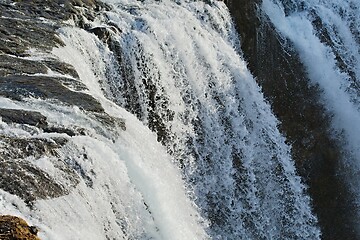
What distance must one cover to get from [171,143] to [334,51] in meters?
6.28

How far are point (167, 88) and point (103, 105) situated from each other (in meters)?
2.25

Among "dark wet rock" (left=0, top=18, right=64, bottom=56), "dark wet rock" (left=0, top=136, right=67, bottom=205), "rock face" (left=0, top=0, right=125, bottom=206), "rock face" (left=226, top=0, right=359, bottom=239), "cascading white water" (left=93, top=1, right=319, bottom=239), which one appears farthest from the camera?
"rock face" (left=226, top=0, right=359, bottom=239)

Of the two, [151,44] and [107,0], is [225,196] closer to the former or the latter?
[151,44]

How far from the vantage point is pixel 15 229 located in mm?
4621

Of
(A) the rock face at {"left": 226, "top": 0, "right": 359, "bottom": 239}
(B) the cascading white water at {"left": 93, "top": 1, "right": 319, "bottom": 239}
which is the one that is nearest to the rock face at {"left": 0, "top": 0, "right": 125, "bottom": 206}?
(B) the cascading white water at {"left": 93, "top": 1, "right": 319, "bottom": 239}

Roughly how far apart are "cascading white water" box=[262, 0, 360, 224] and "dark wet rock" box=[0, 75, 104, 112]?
7356 millimetres

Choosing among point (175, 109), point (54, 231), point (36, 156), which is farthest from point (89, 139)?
point (175, 109)

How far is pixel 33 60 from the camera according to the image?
24.9 feet

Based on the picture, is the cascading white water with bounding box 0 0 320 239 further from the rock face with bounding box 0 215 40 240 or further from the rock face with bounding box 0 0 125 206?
the rock face with bounding box 0 215 40 240

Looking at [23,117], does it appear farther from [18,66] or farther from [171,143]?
[171,143]

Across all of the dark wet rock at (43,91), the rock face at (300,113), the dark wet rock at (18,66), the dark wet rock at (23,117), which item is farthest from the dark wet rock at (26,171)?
the rock face at (300,113)

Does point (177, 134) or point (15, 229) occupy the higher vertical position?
→ point (15, 229)

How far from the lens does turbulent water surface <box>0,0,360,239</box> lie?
618 cm

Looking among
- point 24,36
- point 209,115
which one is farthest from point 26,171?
point 209,115
